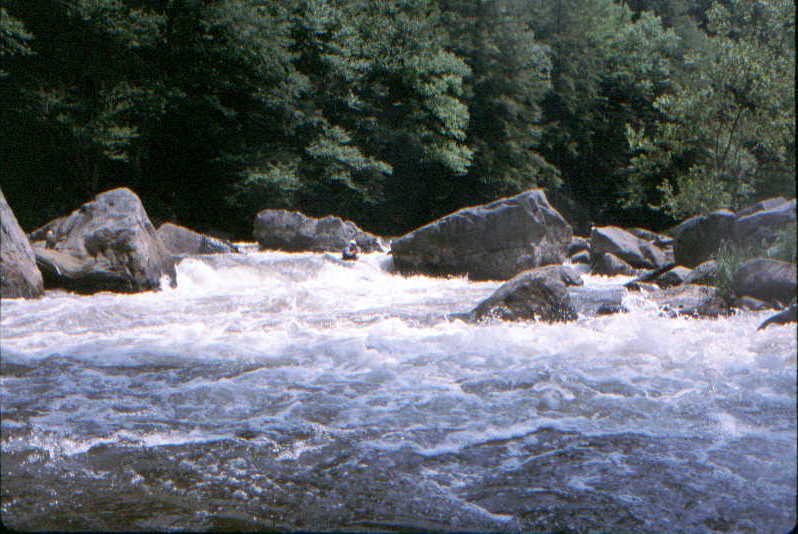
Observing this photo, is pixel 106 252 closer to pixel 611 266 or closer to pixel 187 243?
pixel 187 243

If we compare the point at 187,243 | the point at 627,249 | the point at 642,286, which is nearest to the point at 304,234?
the point at 187,243

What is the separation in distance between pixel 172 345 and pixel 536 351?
8.70ft

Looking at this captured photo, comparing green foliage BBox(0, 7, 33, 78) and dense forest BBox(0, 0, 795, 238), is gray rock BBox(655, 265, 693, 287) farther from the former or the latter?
green foliage BBox(0, 7, 33, 78)

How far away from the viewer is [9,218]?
793cm

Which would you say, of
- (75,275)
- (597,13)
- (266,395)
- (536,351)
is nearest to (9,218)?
(75,275)

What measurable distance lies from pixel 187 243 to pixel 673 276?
7382mm

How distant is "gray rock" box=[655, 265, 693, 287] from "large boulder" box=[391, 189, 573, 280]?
6.99 feet

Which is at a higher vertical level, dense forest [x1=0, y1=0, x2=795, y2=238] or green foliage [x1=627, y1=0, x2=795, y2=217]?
dense forest [x1=0, y1=0, x2=795, y2=238]

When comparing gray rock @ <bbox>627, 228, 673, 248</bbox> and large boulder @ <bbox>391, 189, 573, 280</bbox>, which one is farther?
gray rock @ <bbox>627, 228, 673, 248</bbox>

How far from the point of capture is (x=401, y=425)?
3.47 metres

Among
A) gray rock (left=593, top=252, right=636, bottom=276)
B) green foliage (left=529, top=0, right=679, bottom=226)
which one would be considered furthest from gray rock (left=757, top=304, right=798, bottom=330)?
gray rock (left=593, top=252, right=636, bottom=276)

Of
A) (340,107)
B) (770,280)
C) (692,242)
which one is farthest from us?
(340,107)

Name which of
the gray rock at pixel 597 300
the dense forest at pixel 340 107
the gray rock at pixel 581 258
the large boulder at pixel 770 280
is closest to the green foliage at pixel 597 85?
the dense forest at pixel 340 107

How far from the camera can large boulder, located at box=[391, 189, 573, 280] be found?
1058 centimetres
